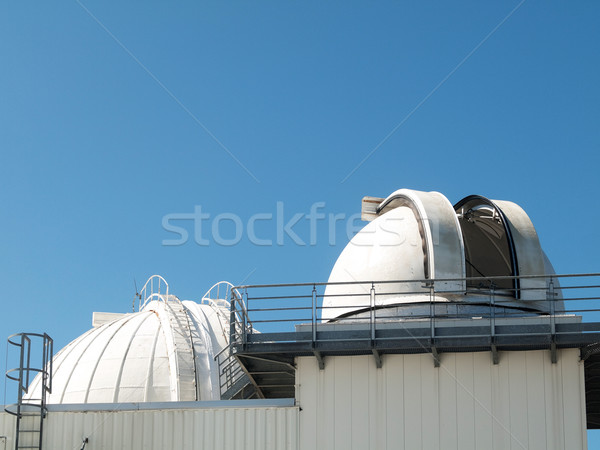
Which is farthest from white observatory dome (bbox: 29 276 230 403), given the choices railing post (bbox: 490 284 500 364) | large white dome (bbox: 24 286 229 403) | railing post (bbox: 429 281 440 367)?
railing post (bbox: 490 284 500 364)

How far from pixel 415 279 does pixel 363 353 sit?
7.37 ft

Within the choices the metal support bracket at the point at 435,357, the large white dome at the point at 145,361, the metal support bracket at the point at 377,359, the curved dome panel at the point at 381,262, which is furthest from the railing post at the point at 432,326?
the large white dome at the point at 145,361

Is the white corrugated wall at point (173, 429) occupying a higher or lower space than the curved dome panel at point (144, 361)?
lower

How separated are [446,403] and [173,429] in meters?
6.11

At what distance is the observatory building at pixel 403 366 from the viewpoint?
66.6ft

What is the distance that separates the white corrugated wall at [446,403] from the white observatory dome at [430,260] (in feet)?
5.34

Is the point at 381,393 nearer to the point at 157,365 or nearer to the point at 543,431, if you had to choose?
the point at 543,431

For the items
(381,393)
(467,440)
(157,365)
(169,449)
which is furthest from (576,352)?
(157,365)

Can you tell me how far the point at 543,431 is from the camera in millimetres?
20078

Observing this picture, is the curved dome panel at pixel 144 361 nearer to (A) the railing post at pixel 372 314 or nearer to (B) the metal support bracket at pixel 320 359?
(B) the metal support bracket at pixel 320 359

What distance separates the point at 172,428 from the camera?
2142cm

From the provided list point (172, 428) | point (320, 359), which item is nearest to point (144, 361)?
point (172, 428)

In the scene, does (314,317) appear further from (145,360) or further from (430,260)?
(145,360)

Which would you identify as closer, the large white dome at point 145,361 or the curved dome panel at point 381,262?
the curved dome panel at point 381,262
